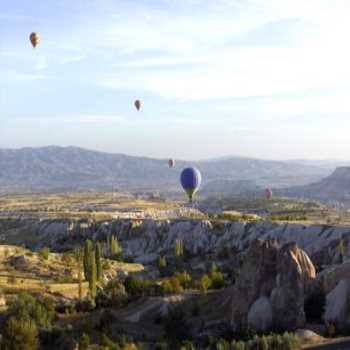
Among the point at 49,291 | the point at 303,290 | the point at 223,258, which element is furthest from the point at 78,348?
the point at 223,258

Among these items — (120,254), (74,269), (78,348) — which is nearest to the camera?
(78,348)

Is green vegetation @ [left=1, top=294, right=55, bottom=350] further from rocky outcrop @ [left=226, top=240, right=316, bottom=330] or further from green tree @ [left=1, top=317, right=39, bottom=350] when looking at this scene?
rocky outcrop @ [left=226, top=240, right=316, bottom=330]

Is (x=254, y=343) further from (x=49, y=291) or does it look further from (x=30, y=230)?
(x=30, y=230)

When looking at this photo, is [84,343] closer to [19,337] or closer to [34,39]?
[19,337]

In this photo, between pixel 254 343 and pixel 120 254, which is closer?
pixel 254 343

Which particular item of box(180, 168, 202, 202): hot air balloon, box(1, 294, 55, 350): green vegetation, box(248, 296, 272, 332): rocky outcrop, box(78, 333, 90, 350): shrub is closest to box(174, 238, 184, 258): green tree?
box(180, 168, 202, 202): hot air balloon
